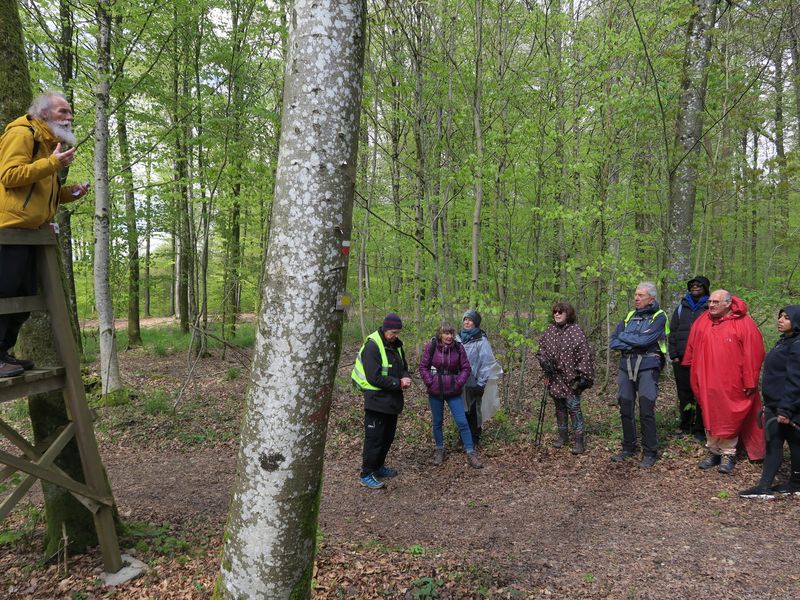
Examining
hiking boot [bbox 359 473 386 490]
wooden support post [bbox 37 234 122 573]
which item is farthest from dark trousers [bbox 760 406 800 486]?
wooden support post [bbox 37 234 122 573]

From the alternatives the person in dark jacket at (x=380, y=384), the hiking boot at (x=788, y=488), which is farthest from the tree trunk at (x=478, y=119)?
the hiking boot at (x=788, y=488)

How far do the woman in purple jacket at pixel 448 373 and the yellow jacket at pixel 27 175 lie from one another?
435cm

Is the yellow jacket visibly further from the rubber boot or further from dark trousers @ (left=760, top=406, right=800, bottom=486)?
dark trousers @ (left=760, top=406, right=800, bottom=486)

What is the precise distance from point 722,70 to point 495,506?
300 inches

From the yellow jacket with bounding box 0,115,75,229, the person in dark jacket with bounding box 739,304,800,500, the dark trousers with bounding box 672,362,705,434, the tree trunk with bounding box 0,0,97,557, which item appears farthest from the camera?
the dark trousers with bounding box 672,362,705,434

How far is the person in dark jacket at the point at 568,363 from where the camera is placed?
19.9 feet

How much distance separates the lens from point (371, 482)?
5.66 metres

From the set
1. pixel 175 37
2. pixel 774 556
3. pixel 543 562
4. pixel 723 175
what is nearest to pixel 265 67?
pixel 175 37

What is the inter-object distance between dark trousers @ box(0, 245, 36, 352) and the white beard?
2.63ft

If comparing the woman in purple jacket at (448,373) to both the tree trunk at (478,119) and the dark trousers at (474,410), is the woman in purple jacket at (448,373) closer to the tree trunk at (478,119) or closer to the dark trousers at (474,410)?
the dark trousers at (474,410)

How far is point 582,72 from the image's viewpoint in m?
7.27

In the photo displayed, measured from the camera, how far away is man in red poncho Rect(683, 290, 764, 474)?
5070 millimetres

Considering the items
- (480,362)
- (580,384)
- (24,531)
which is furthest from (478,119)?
(24,531)

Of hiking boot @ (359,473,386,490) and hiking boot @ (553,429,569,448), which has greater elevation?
hiking boot @ (553,429,569,448)
